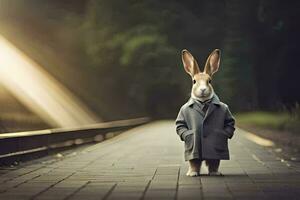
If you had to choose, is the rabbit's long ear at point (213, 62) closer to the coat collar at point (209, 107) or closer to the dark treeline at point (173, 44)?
the coat collar at point (209, 107)

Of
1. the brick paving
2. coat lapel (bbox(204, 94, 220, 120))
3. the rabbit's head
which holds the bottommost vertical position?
the brick paving

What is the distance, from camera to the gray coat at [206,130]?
10.3m

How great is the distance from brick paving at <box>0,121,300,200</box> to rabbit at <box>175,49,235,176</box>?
0.34 metres

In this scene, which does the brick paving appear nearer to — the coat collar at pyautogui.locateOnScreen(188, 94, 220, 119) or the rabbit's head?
the coat collar at pyautogui.locateOnScreen(188, 94, 220, 119)

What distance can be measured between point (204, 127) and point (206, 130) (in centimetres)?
→ 6

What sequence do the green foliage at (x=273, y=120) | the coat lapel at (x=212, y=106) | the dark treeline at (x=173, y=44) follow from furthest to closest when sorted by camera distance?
the dark treeline at (x=173, y=44) < the green foliage at (x=273, y=120) < the coat lapel at (x=212, y=106)

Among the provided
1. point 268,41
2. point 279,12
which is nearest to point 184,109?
point 279,12

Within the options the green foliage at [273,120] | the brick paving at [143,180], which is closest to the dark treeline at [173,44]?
the green foliage at [273,120]

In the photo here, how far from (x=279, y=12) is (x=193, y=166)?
2852cm

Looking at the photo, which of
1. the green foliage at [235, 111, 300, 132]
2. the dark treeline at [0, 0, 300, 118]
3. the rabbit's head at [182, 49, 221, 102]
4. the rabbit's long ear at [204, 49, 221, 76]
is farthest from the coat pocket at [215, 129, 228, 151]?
the dark treeline at [0, 0, 300, 118]

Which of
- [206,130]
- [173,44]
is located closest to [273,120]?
[173,44]

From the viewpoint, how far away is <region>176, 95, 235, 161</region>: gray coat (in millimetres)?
10344

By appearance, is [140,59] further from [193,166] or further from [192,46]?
[193,166]

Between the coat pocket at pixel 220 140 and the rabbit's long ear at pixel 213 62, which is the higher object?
the rabbit's long ear at pixel 213 62
